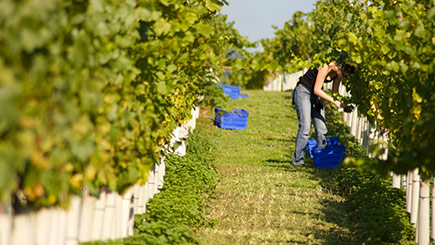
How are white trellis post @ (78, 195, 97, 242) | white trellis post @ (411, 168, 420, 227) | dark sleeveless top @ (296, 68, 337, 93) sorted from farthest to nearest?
dark sleeveless top @ (296, 68, 337, 93) < white trellis post @ (411, 168, 420, 227) < white trellis post @ (78, 195, 97, 242)

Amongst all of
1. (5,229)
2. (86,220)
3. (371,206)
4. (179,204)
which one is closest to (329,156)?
(371,206)

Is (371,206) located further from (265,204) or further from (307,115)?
(307,115)

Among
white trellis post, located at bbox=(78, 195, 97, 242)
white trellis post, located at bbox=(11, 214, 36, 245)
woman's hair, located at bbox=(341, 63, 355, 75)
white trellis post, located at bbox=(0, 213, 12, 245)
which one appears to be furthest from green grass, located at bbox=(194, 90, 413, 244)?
white trellis post, located at bbox=(0, 213, 12, 245)

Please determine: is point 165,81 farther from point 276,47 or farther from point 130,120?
point 276,47

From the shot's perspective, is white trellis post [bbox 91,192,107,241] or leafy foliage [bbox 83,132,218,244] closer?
white trellis post [bbox 91,192,107,241]

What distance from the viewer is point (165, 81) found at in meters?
4.78

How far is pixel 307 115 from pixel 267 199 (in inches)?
92.5

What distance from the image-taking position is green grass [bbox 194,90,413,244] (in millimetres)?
5762

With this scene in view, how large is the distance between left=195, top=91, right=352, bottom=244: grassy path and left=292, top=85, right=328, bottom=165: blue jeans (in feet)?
1.48

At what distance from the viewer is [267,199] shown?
7336 millimetres

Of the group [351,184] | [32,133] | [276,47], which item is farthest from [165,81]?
[276,47]

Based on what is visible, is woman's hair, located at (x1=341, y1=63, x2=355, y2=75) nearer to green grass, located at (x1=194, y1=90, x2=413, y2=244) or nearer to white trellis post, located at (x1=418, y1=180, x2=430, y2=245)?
green grass, located at (x1=194, y1=90, x2=413, y2=244)

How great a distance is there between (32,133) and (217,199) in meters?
4.98

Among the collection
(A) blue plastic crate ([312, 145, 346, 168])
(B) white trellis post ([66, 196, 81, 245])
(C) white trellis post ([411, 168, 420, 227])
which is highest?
(A) blue plastic crate ([312, 145, 346, 168])
